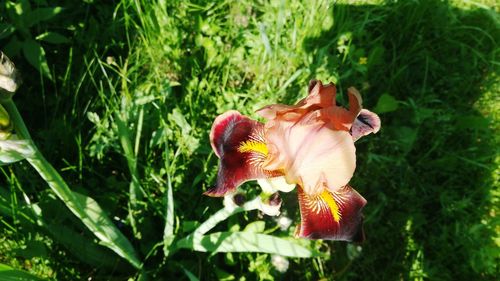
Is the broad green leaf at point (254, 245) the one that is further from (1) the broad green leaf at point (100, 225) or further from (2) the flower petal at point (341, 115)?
(2) the flower petal at point (341, 115)

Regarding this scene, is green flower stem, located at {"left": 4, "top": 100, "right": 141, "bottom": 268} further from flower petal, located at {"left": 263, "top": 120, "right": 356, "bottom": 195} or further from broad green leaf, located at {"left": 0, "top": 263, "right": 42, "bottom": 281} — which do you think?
flower petal, located at {"left": 263, "top": 120, "right": 356, "bottom": 195}

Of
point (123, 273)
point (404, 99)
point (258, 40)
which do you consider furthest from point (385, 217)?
point (123, 273)

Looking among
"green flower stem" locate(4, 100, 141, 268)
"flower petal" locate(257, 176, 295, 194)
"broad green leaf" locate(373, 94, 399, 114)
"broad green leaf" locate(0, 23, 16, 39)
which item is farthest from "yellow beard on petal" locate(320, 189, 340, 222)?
"broad green leaf" locate(0, 23, 16, 39)

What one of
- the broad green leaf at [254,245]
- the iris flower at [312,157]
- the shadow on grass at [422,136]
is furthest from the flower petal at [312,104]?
the shadow on grass at [422,136]

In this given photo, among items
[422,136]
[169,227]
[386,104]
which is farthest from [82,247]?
[422,136]

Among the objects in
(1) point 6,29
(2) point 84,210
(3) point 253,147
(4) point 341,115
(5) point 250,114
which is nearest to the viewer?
(4) point 341,115

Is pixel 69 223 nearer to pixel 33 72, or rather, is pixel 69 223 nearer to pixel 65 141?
pixel 65 141

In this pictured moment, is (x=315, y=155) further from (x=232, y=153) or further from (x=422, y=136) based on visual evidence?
(x=422, y=136)
